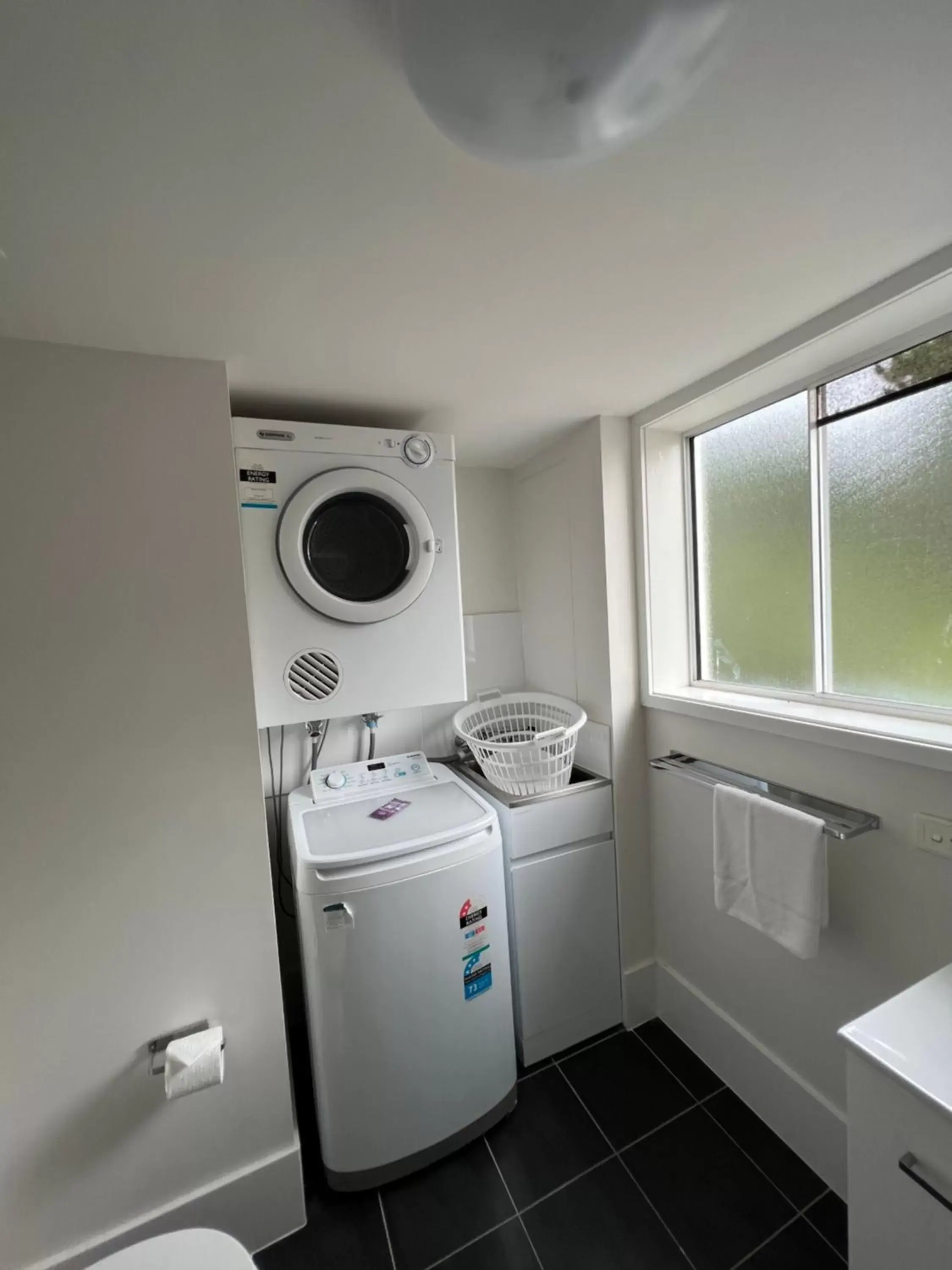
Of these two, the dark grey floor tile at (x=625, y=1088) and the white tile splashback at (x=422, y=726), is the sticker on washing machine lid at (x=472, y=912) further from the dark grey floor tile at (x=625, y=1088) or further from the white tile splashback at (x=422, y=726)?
the dark grey floor tile at (x=625, y=1088)

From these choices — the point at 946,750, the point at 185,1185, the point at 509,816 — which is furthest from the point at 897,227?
the point at 185,1185

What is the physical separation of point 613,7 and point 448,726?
1.92 m

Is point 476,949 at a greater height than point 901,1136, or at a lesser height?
lesser

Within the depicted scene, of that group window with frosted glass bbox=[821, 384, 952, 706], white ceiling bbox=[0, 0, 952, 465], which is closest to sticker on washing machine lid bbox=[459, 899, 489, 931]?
window with frosted glass bbox=[821, 384, 952, 706]

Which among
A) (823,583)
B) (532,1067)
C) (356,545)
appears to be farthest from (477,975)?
(823,583)

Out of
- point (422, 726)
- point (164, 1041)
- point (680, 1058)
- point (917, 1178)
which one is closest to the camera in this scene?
point (917, 1178)

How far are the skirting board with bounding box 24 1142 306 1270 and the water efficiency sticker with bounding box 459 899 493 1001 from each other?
21.8 inches

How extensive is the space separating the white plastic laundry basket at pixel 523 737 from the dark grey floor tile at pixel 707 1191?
38.0 inches

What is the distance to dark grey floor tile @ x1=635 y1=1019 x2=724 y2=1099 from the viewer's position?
1599 millimetres

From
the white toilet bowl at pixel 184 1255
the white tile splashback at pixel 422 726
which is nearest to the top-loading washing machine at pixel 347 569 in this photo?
the white tile splashback at pixel 422 726

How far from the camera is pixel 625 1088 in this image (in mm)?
1608

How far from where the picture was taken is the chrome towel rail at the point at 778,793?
1.17 metres

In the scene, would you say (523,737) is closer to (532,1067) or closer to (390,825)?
(390,825)

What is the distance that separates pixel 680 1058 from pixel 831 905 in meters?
0.85
